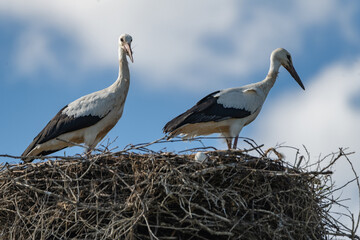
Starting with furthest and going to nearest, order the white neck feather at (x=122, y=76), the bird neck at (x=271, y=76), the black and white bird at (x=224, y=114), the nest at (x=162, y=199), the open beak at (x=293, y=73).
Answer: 1. the open beak at (x=293, y=73)
2. the bird neck at (x=271, y=76)
3. the white neck feather at (x=122, y=76)
4. the black and white bird at (x=224, y=114)
5. the nest at (x=162, y=199)

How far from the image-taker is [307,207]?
21.1ft

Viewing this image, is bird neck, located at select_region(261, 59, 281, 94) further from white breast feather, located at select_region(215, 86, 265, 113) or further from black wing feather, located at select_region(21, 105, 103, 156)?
black wing feather, located at select_region(21, 105, 103, 156)

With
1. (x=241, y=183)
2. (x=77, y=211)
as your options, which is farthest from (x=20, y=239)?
(x=241, y=183)

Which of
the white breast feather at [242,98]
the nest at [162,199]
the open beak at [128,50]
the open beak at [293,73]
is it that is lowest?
the nest at [162,199]

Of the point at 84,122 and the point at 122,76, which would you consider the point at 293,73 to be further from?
the point at 84,122

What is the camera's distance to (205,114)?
8672 mm

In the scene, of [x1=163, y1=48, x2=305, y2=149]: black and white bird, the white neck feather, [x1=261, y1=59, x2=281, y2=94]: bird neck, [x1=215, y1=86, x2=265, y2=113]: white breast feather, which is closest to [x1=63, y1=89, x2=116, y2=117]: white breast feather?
the white neck feather

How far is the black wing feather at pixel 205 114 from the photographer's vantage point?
8.50m

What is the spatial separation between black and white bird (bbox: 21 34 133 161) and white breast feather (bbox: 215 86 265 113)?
4.33 ft

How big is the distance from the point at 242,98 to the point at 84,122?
84.2 inches

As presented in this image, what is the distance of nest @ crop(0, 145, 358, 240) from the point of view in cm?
600

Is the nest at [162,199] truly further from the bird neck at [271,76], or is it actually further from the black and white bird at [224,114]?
the bird neck at [271,76]

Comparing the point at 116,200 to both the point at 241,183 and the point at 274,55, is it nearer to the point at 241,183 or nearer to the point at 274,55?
the point at 241,183

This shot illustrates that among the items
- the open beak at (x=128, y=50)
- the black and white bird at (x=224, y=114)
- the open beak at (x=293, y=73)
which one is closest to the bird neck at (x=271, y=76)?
the black and white bird at (x=224, y=114)
